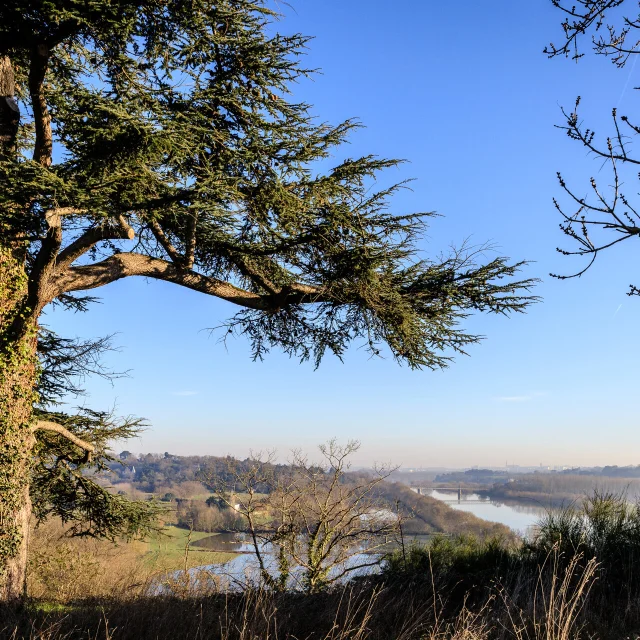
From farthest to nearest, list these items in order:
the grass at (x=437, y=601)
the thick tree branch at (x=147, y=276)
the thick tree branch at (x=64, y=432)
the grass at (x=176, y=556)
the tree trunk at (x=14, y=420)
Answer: the grass at (x=176, y=556), the thick tree branch at (x=64, y=432), the thick tree branch at (x=147, y=276), the tree trunk at (x=14, y=420), the grass at (x=437, y=601)

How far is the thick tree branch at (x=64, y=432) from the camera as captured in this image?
815cm

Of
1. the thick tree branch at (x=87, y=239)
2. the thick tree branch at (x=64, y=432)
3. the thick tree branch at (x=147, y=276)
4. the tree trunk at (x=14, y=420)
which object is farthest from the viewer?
the thick tree branch at (x=64, y=432)

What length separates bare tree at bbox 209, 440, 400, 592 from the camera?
26.7ft

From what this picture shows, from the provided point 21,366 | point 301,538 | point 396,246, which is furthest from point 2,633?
point 396,246

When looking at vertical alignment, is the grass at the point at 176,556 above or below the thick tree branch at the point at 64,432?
below

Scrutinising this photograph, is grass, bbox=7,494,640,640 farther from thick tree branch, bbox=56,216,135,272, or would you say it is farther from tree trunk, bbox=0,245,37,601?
thick tree branch, bbox=56,216,135,272

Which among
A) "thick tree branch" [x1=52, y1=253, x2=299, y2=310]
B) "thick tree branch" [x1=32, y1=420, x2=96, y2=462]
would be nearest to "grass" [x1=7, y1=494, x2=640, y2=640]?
"thick tree branch" [x1=32, y1=420, x2=96, y2=462]

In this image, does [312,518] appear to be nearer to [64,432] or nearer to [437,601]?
[437,601]

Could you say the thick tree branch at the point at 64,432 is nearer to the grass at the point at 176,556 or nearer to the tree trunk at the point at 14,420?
the tree trunk at the point at 14,420

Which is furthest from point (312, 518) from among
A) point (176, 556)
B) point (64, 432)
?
point (176, 556)

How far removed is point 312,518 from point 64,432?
163 inches

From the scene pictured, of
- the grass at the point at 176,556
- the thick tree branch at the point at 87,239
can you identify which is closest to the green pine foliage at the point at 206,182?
the thick tree branch at the point at 87,239

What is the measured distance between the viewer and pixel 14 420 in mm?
7434

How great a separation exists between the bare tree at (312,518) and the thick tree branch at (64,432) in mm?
2192
